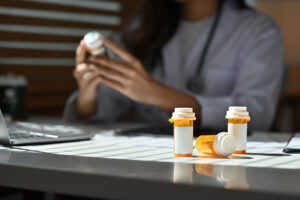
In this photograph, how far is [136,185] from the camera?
2.11 feet

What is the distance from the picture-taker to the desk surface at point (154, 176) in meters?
0.60

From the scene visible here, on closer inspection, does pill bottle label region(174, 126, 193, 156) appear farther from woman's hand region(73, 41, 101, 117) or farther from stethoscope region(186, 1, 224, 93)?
stethoscope region(186, 1, 224, 93)

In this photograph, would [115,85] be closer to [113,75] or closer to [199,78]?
[113,75]

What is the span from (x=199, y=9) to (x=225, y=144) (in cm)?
114

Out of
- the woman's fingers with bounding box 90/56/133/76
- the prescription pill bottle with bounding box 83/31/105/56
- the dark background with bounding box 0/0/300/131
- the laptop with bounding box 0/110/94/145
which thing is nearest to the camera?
the laptop with bounding box 0/110/94/145

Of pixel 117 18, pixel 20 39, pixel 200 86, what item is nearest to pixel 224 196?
pixel 200 86

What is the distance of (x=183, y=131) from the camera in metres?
0.85

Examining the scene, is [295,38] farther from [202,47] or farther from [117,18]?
[202,47]

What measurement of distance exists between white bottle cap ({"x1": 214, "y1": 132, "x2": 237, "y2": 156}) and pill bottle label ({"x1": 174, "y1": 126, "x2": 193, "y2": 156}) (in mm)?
48

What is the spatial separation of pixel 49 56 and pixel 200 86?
0.87 meters

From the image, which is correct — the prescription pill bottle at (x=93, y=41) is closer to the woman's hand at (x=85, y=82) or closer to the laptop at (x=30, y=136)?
the woman's hand at (x=85, y=82)

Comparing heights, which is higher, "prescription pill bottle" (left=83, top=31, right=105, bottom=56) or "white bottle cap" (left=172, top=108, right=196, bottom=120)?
"prescription pill bottle" (left=83, top=31, right=105, bottom=56)

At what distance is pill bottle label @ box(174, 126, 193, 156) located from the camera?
0.84m

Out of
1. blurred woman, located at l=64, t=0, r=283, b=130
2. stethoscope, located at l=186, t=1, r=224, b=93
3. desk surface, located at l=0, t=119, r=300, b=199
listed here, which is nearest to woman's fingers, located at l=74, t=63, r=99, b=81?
blurred woman, located at l=64, t=0, r=283, b=130
